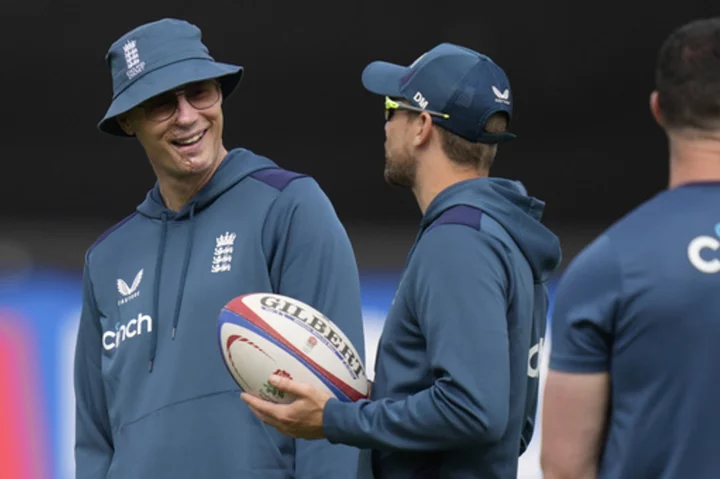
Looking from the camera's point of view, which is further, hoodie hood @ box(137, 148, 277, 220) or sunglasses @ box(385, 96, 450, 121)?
hoodie hood @ box(137, 148, 277, 220)

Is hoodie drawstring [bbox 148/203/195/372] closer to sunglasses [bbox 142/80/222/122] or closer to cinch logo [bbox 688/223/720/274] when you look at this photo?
sunglasses [bbox 142/80/222/122]

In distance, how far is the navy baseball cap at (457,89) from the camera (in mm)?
3198

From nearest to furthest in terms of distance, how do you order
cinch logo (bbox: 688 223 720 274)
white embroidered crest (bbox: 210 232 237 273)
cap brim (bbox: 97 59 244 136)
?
1. cinch logo (bbox: 688 223 720 274)
2. white embroidered crest (bbox: 210 232 237 273)
3. cap brim (bbox: 97 59 244 136)

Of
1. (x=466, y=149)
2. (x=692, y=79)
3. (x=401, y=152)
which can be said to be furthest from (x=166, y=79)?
(x=692, y=79)

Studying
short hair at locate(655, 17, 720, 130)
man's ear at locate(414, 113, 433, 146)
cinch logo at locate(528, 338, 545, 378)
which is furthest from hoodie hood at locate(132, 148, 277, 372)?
short hair at locate(655, 17, 720, 130)

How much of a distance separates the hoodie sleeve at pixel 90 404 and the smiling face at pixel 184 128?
1.40ft

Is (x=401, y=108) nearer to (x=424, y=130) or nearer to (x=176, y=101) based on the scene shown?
(x=424, y=130)

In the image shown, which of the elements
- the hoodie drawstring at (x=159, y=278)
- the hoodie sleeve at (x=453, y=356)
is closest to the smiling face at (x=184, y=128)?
the hoodie drawstring at (x=159, y=278)

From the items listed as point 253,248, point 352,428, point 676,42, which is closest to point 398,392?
point 352,428

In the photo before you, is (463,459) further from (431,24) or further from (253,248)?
(431,24)

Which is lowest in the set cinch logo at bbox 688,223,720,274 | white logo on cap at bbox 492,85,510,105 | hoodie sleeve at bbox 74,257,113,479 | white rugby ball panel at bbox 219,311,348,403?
hoodie sleeve at bbox 74,257,113,479

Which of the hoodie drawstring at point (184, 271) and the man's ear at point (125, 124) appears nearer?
the hoodie drawstring at point (184, 271)

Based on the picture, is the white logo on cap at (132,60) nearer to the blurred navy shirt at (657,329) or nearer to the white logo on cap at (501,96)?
the white logo on cap at (501,96)

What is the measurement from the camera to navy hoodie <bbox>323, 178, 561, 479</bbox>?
2859 millimetres
